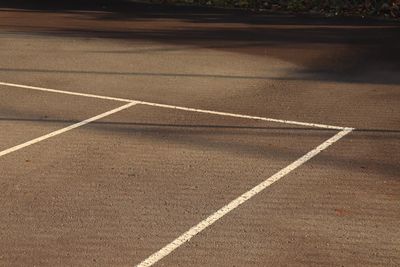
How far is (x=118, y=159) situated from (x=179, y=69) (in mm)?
5507

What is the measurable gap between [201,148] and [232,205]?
2085mm

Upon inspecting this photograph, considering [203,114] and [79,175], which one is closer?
[79,175]

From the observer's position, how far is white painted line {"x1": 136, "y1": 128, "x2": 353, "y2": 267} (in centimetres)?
835

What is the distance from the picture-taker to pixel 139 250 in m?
8.44

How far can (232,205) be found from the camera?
9641 mm

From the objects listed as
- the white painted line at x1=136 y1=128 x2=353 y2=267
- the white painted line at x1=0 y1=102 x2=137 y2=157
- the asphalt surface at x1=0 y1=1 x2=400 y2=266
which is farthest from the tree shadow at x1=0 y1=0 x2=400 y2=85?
the white painted line at x1=136 y1=128 x2=353 y2=267

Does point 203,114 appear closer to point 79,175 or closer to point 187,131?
point 187,131

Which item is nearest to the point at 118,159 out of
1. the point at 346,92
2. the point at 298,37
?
the point at 346,92

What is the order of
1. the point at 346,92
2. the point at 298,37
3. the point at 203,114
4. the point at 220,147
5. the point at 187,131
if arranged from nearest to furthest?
the point at 220,147 < the point at 187,131 < the point at 203,114 < the point at 346,92 < the point at 298,37

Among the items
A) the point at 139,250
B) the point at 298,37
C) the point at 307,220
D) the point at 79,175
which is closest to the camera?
the point at 139,250

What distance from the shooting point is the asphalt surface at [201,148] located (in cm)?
864

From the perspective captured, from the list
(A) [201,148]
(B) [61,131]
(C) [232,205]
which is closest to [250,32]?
(B) [61,131]

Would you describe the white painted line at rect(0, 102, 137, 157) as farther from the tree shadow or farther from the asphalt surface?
the tree shadow

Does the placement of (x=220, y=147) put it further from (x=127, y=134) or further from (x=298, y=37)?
(x=298, y=37)
